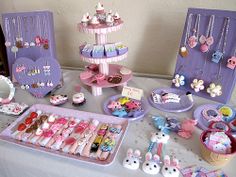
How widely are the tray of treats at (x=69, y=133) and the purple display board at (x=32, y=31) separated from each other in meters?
0.26

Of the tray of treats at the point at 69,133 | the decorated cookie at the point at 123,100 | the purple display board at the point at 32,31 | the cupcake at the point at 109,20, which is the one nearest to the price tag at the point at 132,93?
the decorated cookie at the point at 123,100

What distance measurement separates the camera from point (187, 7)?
0.85 m

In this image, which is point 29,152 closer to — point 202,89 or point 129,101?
point 129,101

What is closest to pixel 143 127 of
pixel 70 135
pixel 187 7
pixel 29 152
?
pixel 70 135

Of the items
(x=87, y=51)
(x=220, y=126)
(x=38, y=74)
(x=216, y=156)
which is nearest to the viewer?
(x=216, y=156)

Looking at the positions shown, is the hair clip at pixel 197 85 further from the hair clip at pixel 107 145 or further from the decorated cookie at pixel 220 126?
the hair clip at pixel 107 145

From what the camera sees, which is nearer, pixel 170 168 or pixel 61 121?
pixel 170 168

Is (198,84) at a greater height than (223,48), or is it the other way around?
(223,48)

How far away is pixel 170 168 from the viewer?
0.54 metres

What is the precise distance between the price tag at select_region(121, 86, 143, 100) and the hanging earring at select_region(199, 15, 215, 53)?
0.27 m

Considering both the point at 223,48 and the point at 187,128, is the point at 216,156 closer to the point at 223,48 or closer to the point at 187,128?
the point at 187,128

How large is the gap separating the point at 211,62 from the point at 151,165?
44cm

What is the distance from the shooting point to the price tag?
0.81 meters

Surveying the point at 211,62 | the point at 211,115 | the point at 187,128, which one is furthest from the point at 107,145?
the point at 211,62
